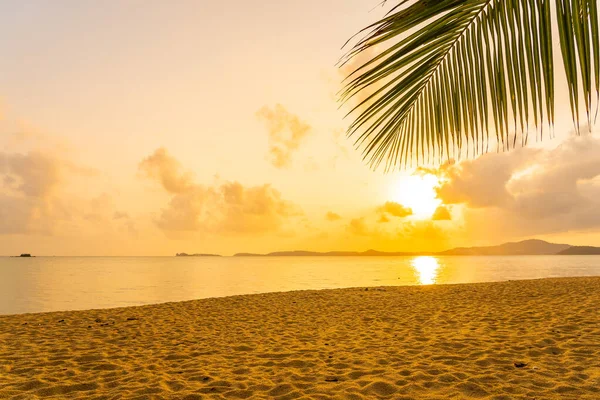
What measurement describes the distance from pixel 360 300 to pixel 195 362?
8.61 metres

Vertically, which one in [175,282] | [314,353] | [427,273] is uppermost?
[314,353]

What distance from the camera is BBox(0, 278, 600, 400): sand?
471 centimetres

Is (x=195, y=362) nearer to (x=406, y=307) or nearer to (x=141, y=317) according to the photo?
(x=141, y=317)

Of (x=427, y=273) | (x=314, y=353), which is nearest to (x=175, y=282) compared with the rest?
(x=427, y=273)

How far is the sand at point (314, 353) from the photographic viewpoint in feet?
15.5

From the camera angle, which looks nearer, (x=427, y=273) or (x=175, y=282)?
(x=175, y=282)

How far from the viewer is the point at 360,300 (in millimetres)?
13883

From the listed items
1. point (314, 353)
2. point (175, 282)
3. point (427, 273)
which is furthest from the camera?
point (427, 273)

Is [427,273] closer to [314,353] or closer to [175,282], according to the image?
[175,282]

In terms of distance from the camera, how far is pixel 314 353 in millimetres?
6559

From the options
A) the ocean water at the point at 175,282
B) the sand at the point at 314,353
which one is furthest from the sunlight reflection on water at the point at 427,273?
the sand at the point at 314,353

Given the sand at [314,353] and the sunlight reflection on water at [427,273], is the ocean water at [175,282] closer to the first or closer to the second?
the sunlight reflection on water at [427,273]

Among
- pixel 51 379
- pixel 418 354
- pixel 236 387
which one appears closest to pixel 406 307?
pixel 418 354

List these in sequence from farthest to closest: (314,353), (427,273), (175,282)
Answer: (427,273), (175,282), (314,353)
